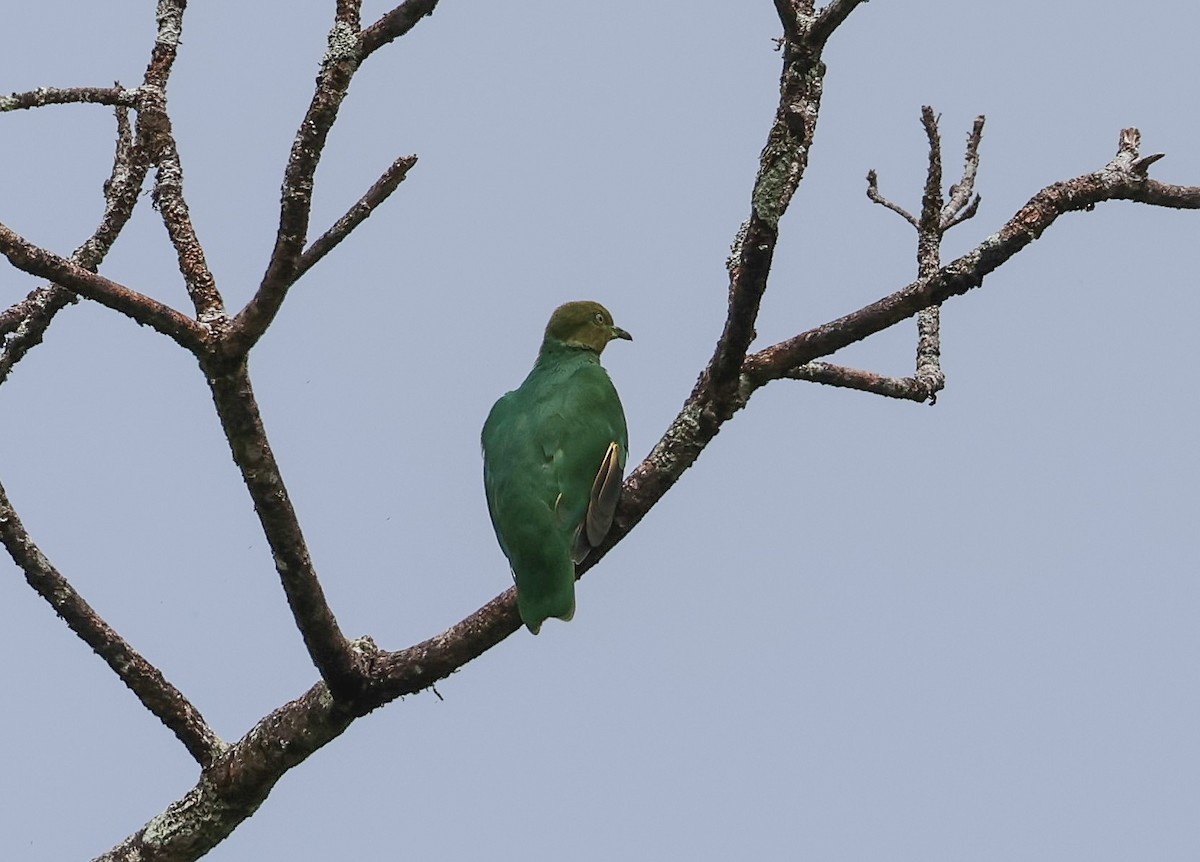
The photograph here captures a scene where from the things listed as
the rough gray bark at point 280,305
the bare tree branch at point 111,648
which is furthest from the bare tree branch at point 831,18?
the bare tree branch at point 111,648

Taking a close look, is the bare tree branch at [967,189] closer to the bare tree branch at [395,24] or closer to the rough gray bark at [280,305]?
the rough gray bark at [280,305]

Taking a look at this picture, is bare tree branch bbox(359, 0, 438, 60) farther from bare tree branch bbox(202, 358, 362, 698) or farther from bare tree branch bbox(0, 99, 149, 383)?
bare tree branch bbox(0, 99, 149, 383)

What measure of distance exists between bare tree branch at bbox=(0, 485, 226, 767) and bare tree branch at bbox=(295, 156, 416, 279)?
1.47 m

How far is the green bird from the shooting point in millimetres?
5809

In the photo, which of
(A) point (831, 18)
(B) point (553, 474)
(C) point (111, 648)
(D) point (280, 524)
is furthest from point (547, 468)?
(A) point (831, 18)

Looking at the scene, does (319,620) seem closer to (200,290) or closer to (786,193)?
(200,290)

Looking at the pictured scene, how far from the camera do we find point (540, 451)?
637cm

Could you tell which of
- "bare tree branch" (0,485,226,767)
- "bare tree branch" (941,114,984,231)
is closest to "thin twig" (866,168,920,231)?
"bare tree branch" (941,114,984,231)

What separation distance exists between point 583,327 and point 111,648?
322 centimetres

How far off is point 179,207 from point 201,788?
199 cm

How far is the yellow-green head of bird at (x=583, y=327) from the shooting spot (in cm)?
779

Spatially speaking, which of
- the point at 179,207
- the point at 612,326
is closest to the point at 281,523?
the point at 179,207

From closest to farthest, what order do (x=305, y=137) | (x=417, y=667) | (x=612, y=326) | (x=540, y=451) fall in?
(x=305, y=137) → (x=417, y=667) → (x=540, y=451) → (x=612, y=326)

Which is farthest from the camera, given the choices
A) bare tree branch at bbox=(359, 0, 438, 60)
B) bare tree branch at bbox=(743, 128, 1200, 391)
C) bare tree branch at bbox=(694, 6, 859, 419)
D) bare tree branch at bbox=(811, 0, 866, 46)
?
bare tree branch at bbox=(743, 128, 1200, 391)
